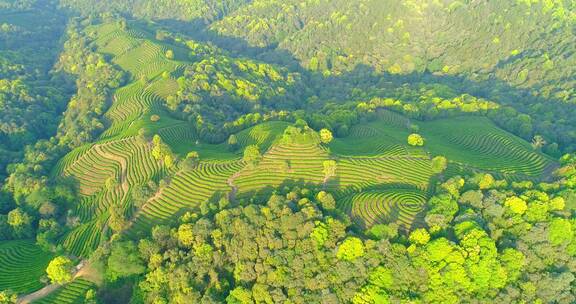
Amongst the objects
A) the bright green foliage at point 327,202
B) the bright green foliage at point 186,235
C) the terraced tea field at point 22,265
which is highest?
the bright green foliage at point 327,202

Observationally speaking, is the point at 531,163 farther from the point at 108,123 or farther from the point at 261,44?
the point at 261,44

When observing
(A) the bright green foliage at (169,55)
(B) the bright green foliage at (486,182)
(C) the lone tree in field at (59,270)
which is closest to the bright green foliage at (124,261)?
(C) the lone tree in field at (59,270)

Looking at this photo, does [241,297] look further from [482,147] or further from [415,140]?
[482,147]

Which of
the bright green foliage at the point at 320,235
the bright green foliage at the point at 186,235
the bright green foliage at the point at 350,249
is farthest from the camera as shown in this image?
the bright green foliage at the point at 186,235

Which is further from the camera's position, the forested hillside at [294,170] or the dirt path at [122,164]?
the dirt path at [122,164]

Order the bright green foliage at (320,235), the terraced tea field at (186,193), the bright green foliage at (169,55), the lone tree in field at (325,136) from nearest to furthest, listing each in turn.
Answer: the bright green foliage at (320,235), the terraced tea field at (186,193), the lone tree in field at (325,136), the bright green foliage at (169,55)

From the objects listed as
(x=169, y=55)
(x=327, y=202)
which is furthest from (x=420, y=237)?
(x=169, y=55)

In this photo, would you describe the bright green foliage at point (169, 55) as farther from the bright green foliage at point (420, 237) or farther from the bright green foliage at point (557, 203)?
the bright green foliage at point (557, 203)

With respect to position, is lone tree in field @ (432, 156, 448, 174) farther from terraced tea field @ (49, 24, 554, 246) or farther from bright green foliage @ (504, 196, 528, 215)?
bright green foliage @ (504, 196, 528, 215)
